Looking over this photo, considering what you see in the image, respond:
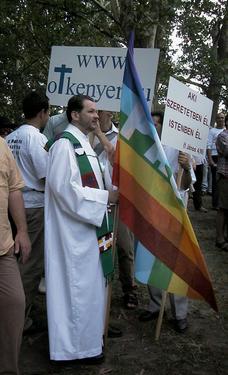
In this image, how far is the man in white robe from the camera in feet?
10.9

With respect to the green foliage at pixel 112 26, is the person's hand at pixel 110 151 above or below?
below

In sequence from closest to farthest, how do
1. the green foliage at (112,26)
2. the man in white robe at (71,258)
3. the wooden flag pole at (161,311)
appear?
the man in white robe at (71,258) → the wooden flag pole at (161,311) → the green foliage at (112,26)

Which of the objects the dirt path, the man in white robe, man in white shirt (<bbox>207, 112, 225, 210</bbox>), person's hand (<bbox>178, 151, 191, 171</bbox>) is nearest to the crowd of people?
the man in white robe

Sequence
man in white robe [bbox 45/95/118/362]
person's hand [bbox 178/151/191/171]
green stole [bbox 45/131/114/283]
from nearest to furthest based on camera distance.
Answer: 1. man in white robe [bbox 45/95/118/362]
2. green stole [bbox 45/131/114/283]
3. person's hand [bbox 178/151/191/171]

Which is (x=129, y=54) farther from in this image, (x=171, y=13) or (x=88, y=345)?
(x=171, y=13)

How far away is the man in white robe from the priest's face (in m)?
0.25

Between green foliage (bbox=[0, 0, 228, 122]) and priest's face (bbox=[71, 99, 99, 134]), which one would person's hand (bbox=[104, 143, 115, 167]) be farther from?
green foliage (bbox=[0, 0, 228, 122])

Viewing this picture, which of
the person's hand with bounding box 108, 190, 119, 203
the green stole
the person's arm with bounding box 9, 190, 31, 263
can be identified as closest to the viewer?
the person's arm with bounding box 9, 190, 31, 263

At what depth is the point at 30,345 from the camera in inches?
150

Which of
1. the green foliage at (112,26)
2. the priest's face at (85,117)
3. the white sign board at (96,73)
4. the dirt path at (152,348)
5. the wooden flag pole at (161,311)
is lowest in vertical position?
the dirt path at (152,348)

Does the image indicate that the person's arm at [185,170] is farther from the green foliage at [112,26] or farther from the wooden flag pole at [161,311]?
the green foliage at [112,26]

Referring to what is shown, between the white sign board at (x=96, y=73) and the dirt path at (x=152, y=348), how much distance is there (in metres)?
1.97

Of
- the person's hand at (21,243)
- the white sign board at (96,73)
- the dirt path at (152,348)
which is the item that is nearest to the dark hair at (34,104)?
the white sign board at (96,73)

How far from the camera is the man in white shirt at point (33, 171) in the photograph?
12.7 feet
